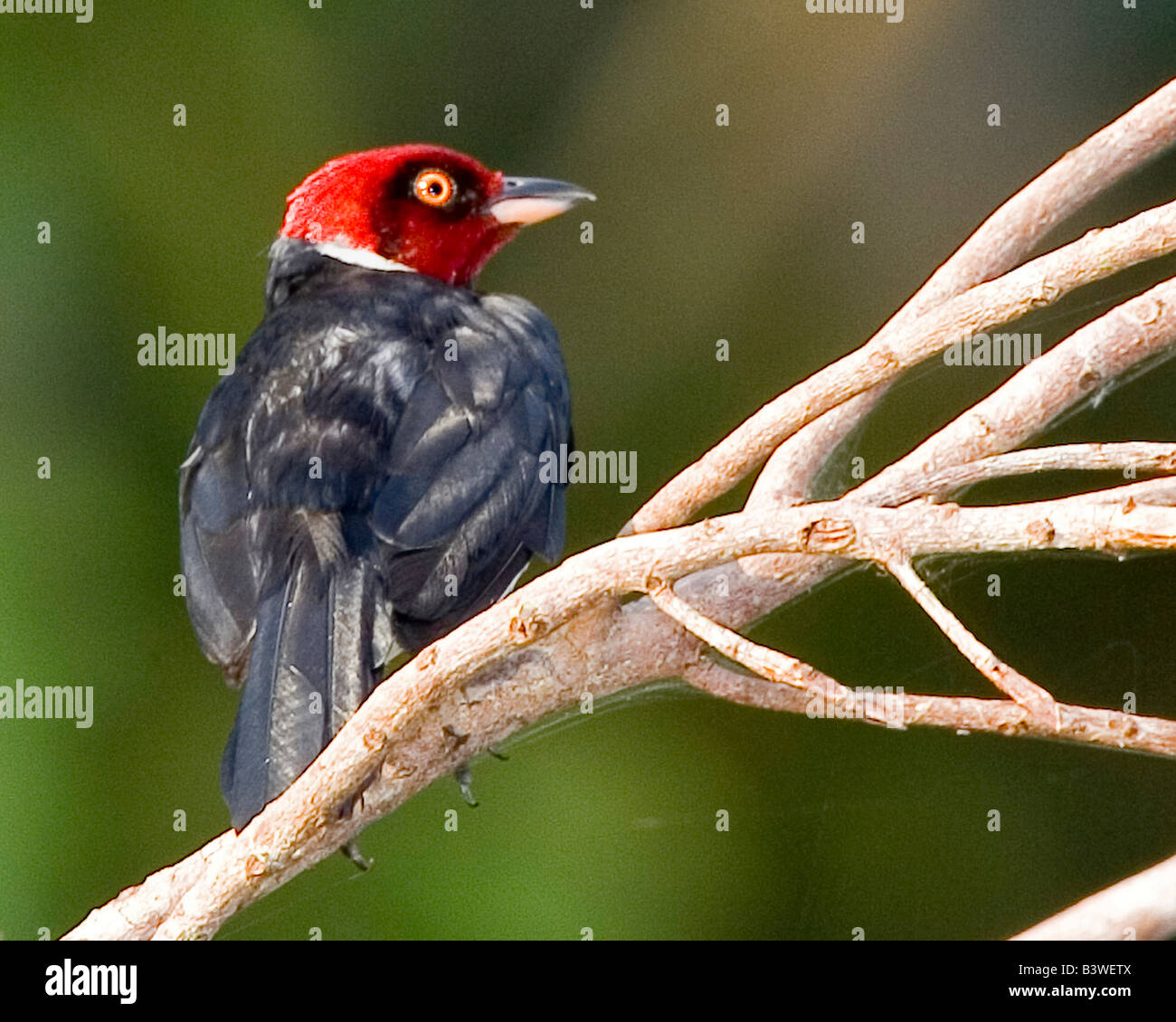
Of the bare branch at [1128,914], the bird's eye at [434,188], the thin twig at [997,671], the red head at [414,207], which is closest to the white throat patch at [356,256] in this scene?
the red head at [414,207]

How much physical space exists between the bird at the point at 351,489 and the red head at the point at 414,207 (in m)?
Answer: 0.10

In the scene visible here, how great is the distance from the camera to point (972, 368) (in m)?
3.69

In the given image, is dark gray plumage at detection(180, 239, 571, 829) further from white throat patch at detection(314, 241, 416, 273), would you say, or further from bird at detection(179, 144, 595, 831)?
white throat patch at detection(314, 241, 416, 273)

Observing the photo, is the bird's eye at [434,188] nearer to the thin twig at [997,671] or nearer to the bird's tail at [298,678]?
the bird's tail at [298,678]

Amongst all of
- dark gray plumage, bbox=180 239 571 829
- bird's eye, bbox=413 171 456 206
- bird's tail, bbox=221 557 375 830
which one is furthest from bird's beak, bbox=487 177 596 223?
bird's tail, bbox=221 557 375 830

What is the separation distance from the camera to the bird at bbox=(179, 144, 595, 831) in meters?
2.46

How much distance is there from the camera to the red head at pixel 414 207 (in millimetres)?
3668

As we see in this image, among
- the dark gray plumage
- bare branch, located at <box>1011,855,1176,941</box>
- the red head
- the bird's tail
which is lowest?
bare branch, located at <box>1011,855,1176,941</box>

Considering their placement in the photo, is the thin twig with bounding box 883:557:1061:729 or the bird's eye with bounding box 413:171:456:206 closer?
the thin twig with bounding box 883:557:1061:729

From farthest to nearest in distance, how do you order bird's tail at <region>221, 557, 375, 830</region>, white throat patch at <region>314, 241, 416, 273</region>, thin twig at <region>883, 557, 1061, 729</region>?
white throat patch at <region>314, 241, 416, 273</region>, bird's tail at <region>221, 557, 375, 830</region>, thin twig at <region>883, 557, 1061, 729</region>

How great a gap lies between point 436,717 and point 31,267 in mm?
2122

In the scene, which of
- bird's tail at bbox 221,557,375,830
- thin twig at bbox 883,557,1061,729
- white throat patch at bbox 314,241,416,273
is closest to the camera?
thin twig at bbox 883,557,1061,729
